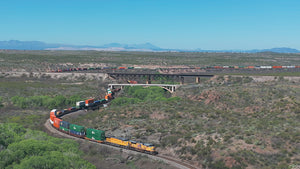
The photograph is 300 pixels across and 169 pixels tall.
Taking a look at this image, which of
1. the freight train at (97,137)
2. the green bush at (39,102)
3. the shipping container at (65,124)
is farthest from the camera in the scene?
the green bush at (39,102)

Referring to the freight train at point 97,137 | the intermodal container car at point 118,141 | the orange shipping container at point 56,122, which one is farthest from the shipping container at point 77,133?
the intermodal container car at point 118,141

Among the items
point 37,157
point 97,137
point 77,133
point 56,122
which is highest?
point 37,157

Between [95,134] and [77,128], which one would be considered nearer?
[95,134]

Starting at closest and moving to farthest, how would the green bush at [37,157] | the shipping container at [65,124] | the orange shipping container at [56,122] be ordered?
the green bush at [37,157] → the shipping container at [65,124] → the orange shipping container at [56,122]

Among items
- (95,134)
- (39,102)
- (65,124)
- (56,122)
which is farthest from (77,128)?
(39,102)

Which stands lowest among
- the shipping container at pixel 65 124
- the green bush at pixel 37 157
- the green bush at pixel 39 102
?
the green bush at pixel 39 102

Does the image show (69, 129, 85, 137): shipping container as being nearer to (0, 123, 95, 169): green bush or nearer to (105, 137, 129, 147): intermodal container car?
(105, 137, 129, 147): intermodal container car

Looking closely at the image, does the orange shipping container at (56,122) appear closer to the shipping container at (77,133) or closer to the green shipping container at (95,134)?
the shipping container at (77,133)

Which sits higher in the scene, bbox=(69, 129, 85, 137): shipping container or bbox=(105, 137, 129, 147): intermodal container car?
bbox=(105, 137, 129, 147): intermodal container car

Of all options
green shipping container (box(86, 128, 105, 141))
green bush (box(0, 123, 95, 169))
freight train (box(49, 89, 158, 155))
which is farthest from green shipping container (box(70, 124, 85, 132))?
green bush (box(0, 123, 95, 169))

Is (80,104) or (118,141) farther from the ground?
(118,141)

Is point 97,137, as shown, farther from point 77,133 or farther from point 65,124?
point 65,124

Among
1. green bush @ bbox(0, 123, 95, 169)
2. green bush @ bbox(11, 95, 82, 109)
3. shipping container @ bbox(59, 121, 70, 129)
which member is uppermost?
green bush @ bbox(0, 123, 95, 169)

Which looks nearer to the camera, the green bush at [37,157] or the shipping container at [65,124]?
the green bush at [37,157]
